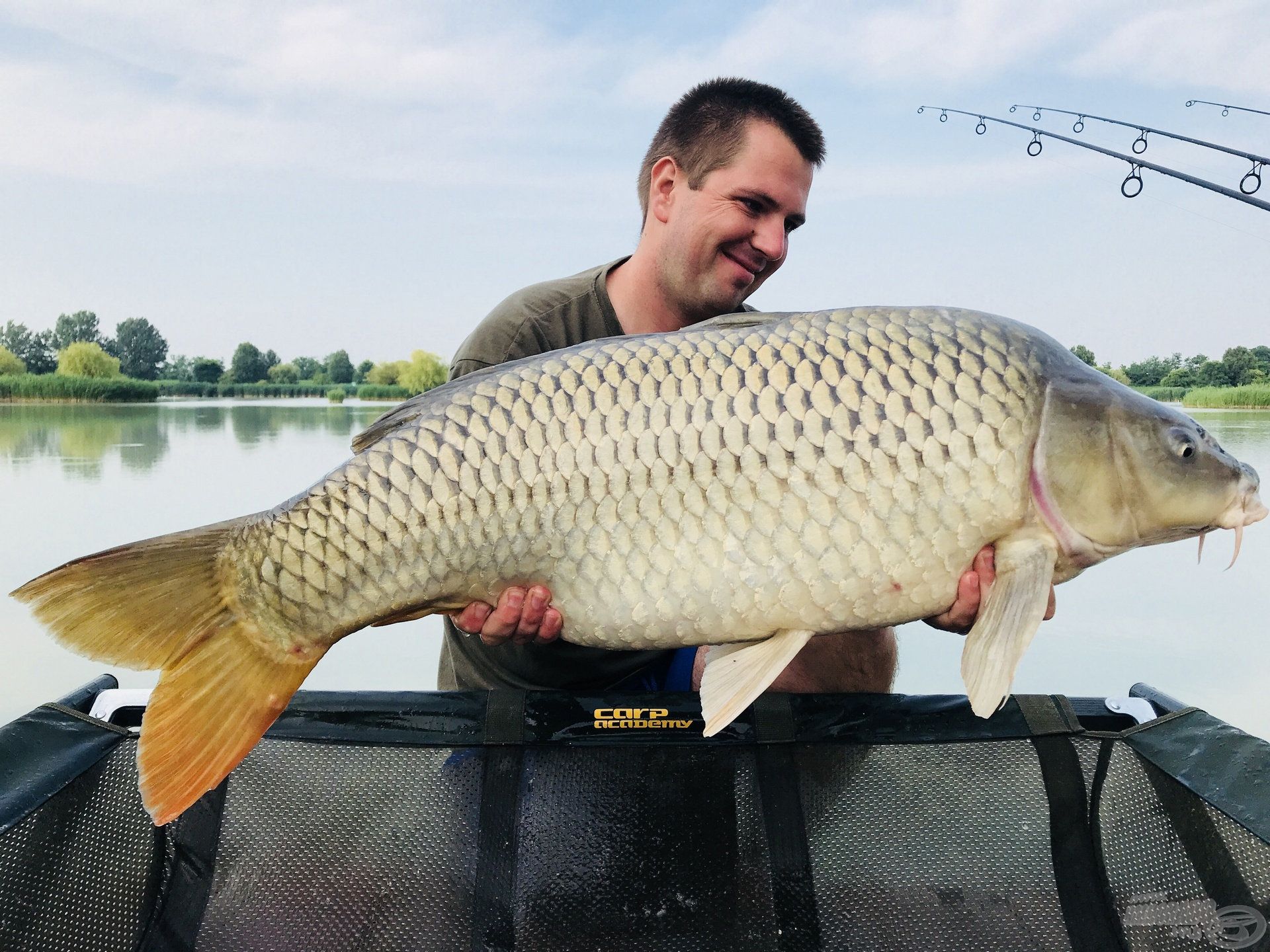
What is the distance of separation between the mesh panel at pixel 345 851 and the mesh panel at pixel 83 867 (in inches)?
3.6

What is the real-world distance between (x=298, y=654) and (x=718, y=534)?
48 cm

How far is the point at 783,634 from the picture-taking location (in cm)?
102

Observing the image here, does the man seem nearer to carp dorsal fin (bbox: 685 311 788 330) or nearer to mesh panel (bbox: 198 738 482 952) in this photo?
mesh panel (bbox: 198 738 482 952)

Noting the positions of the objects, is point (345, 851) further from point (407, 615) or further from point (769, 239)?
point (769, 239)

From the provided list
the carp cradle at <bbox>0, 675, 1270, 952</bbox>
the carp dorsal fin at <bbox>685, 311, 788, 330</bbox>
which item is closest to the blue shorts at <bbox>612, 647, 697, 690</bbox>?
the carp cradle at <bbox>0, 675, 1270, 952</bbox>

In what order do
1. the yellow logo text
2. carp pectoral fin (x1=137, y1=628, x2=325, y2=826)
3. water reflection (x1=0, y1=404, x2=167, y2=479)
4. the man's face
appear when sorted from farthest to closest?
water reflection (x1=0, y1=404, x2=167, y2=479)
the man's face
the yellow logo text
carp pectoral fin (x1=137, y1=628, x2=325, y2=826)

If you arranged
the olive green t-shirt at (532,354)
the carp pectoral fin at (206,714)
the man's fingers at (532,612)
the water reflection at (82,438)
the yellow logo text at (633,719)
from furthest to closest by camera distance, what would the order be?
the water reflection at (82,438) → the olive green t-shirt at (532,354) → the yellow logo text at (633,719) → the man's fingers at (532,612) → the carp pectoral fin at (206,714)

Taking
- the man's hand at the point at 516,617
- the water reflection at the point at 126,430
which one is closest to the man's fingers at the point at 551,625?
the man's hand at the point at 516,617

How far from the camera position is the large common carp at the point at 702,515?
0.96 m

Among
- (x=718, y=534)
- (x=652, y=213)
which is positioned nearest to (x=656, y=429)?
(x=718, y=534)

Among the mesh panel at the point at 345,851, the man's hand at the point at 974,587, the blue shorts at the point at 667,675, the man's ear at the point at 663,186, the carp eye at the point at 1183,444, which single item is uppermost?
the man's ear at the point at 663,186

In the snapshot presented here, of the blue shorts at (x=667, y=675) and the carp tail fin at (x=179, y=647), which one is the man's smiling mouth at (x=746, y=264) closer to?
the blue shorts at (x=667, y=675)

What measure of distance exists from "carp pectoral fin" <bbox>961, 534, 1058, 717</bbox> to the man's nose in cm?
88

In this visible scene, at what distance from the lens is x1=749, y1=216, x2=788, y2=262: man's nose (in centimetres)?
171
